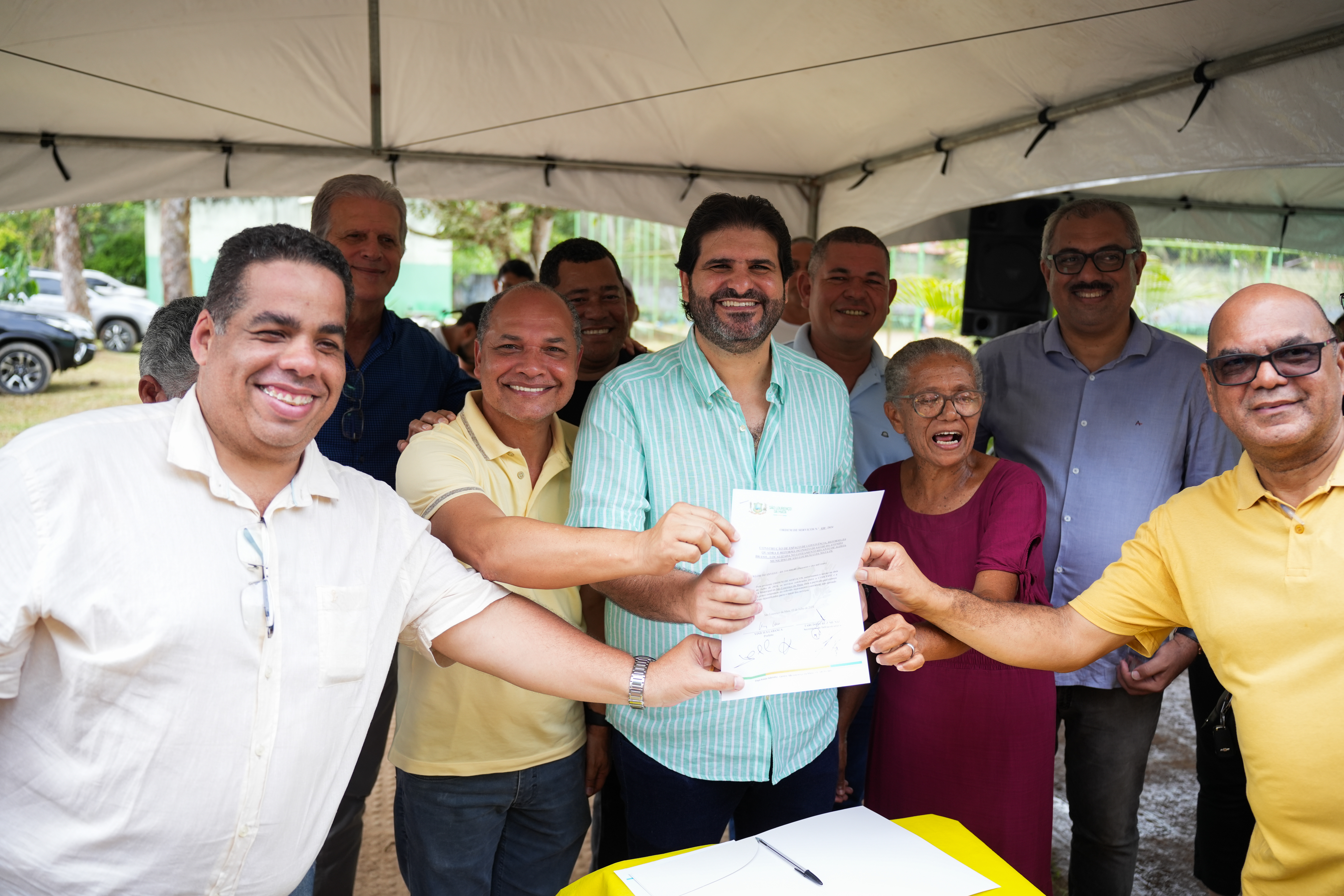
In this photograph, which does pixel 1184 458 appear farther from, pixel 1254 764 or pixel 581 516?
pixel 581 516

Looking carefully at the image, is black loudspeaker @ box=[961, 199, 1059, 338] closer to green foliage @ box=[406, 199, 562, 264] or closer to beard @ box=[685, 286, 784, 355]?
beard @ box=[685, 286, 784, 355]

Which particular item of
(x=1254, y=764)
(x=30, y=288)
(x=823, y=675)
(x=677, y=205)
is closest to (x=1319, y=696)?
(x=1254, y=764)

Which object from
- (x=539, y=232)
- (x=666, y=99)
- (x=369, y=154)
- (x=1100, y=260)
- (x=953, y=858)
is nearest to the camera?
Answer: (x=953, y=858)

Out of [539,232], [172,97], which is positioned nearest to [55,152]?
[172,97]

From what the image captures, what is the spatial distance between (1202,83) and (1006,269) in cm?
429

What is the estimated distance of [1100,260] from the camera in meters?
3.26

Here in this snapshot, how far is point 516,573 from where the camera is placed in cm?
211

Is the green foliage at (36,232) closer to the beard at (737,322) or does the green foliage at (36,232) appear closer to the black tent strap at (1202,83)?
the beard at (737,322)

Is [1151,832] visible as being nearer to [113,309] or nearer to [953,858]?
[953,858]

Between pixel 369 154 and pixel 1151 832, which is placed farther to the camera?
pixel 369 154

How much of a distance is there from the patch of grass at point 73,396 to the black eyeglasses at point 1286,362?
13.6 meters

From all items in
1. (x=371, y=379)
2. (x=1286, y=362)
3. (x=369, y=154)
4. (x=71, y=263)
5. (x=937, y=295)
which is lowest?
(x=371, y=379)

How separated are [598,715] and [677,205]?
3.75m

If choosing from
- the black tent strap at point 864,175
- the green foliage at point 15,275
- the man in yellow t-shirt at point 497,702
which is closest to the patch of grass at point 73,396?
the green foliage at point 15,275
